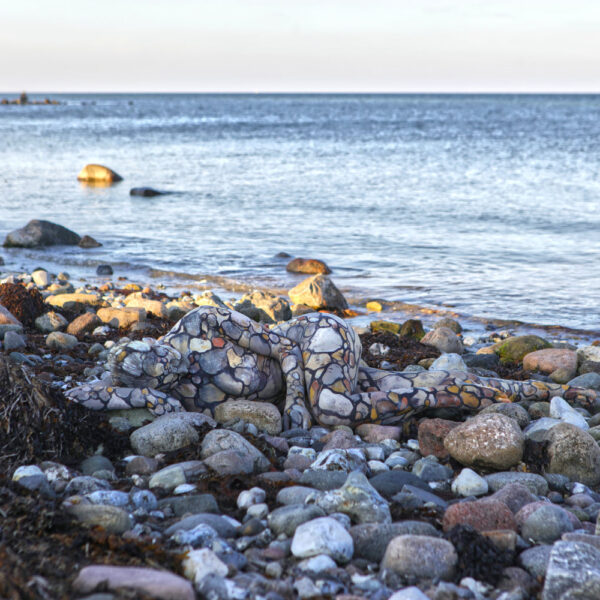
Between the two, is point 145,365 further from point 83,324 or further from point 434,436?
point 83,324

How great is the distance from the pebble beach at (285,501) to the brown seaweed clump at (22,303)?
5.72 feet

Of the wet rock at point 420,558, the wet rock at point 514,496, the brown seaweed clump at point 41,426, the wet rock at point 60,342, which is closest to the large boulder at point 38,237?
the wet rock at point 60,342

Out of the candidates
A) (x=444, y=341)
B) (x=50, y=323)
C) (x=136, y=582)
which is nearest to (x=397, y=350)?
(x=444, y=341)

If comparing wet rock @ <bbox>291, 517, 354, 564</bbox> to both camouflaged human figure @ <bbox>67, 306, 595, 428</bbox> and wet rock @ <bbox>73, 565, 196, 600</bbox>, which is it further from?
camouflaged human figure @ <bbox>67, 306, 595, 428</bbox>

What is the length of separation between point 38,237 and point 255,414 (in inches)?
551

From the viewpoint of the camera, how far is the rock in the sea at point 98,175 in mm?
32344

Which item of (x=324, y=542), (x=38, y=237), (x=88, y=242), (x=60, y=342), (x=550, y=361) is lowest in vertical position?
(x=88, y=242)

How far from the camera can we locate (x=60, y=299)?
10719 mm

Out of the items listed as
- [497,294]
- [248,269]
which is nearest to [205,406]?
[497,294]

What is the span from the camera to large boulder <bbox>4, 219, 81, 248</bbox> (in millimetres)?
18219

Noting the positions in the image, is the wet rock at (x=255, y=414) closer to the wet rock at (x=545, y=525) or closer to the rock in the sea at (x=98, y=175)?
the wet rock at (x=545, y=525)

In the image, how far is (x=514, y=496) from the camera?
15.0ft

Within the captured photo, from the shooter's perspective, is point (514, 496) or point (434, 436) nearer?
point (514, 496)

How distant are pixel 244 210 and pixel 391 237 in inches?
270
